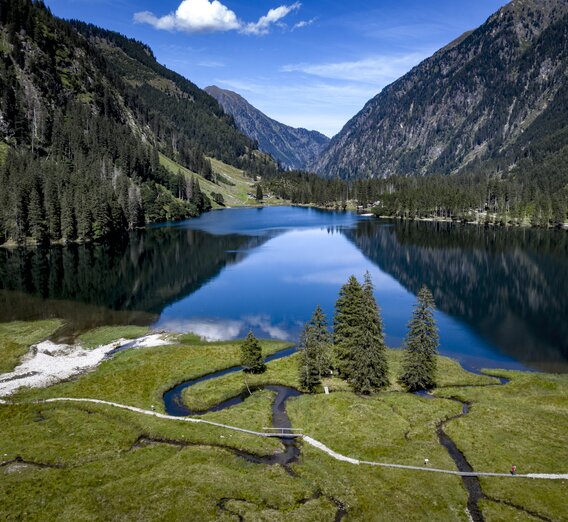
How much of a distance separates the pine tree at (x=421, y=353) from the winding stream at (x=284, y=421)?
198 cm

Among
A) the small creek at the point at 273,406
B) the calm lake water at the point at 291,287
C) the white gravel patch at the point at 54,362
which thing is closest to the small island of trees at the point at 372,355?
the small creek at the point at 273,406

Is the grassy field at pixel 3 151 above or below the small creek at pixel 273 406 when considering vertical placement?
above

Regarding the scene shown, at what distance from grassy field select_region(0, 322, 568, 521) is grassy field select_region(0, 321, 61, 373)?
14.4m

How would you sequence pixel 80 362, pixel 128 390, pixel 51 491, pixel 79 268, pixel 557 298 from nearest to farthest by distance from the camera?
pixel 51 491, pixel 128 390, pixel 80 362, pixel 557 298, pixel 79 268

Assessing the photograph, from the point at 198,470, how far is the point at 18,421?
22448 mm

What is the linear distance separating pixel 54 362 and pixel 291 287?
6164 centimetres

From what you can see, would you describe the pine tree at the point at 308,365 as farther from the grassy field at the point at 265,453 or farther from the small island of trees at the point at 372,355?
the grassy field at the point at 265,453

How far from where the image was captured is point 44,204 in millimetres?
159125

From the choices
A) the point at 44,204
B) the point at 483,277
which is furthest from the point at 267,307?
the point at 44,204

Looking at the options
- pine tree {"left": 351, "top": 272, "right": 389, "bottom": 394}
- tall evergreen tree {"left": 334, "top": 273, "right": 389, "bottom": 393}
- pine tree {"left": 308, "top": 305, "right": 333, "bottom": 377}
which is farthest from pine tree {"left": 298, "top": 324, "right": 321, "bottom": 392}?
pine tree {"left": 351, "top": 272, "right": 389, "bottom": 394}

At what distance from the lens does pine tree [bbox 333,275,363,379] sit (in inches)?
2452

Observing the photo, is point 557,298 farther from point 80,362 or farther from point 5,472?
point 5,472

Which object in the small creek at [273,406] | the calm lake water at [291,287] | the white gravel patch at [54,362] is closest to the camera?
the small creek at [273,406]

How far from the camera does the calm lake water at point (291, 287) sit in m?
83.4
